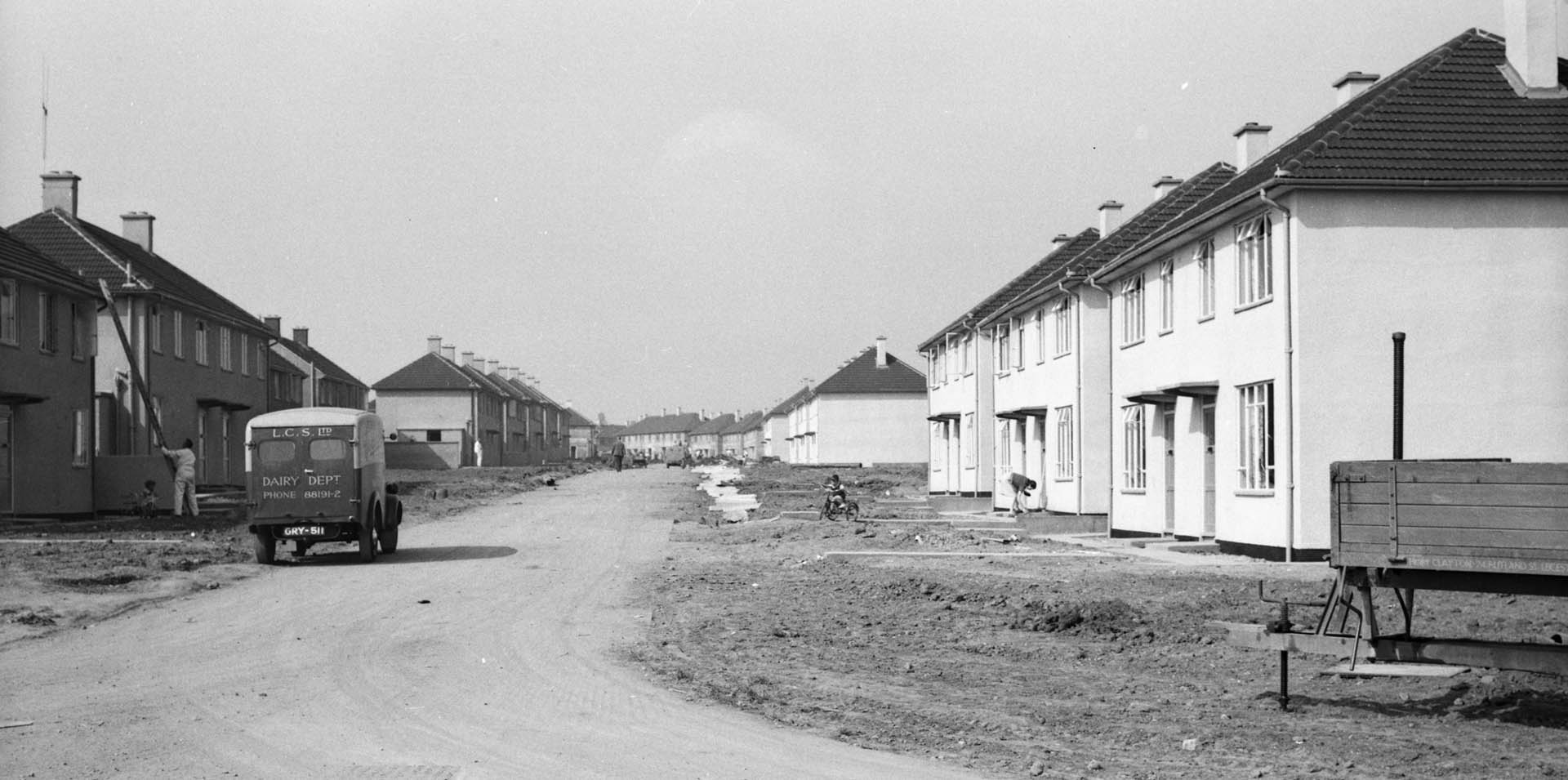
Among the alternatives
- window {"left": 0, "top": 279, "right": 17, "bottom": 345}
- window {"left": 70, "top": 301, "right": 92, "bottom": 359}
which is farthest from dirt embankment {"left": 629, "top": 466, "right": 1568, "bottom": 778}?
window {"left": 70, "top": 301, "right": 92, "bottom": 359}

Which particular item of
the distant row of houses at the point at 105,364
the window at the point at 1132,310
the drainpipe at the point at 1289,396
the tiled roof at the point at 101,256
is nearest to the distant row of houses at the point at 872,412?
the distant row of houses at the point at 105,364

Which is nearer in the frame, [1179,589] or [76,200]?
[1179,589]

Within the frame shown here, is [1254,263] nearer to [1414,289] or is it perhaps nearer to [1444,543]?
[1414,289]

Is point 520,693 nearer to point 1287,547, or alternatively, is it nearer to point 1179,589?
point 1179,589

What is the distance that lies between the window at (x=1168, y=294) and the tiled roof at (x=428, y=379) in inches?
2630

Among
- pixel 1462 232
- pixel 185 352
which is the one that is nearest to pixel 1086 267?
pixel 1462 232

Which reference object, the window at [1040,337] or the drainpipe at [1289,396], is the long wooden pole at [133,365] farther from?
the drainpipe at [1289,396]

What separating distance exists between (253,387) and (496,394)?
163 feet

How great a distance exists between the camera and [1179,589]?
50.6 ft

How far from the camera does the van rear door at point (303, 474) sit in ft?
63.6

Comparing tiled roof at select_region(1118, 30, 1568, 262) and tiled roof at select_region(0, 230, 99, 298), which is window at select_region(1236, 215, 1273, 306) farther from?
tiled roof at select_region(0, 230, 99, 298)

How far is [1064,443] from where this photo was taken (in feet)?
99.3

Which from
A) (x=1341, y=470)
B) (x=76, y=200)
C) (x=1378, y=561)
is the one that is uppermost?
(x=76, y=200)

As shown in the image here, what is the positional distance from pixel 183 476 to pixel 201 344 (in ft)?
39.0
